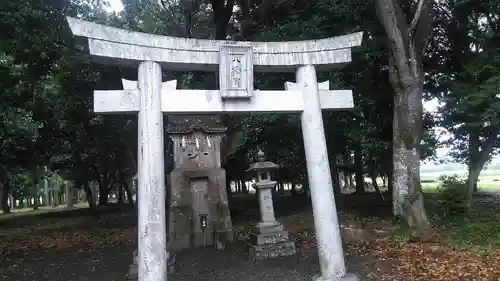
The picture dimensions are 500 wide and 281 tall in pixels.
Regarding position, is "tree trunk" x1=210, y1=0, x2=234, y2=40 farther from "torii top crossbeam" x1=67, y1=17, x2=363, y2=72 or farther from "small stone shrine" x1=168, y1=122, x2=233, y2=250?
"torii top crossbeam" x1=67, y1=17, x2=363, y2=72

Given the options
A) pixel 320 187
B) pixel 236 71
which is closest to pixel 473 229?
pixel 320 187

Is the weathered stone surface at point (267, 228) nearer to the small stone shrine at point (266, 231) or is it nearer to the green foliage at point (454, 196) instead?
the small stone shrine at point (266, 231)

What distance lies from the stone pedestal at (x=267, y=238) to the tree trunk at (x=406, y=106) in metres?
3.21

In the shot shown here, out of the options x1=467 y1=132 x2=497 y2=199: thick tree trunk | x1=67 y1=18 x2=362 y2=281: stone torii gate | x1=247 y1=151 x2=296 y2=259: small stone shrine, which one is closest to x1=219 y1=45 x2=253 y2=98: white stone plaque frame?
x1=67 y1=18 x2=362 y2=281: stone torii gate

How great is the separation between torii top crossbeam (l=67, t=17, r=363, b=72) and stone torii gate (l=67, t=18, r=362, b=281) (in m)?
0.01

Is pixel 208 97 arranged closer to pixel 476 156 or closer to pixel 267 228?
pixel 267 228

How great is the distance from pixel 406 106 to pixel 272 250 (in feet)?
16.2

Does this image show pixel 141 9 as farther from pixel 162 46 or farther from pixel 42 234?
pixel 162 46

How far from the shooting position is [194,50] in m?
5.95

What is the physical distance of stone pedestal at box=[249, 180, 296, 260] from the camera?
9023mm

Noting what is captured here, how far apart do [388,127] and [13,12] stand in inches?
472

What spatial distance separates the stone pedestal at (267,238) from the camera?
902 cm

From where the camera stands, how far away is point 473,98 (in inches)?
380

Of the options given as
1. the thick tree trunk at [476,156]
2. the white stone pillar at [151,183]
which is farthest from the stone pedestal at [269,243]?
the thick tree trunk at [476,156]
